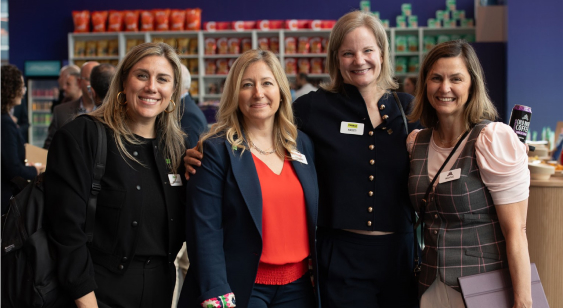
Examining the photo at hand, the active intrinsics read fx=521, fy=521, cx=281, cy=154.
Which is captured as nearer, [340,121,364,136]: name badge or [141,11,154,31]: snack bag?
[340,121,364,136]: name badge

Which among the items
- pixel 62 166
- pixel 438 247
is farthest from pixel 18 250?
pixel 438 247

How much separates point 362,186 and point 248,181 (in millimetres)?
586

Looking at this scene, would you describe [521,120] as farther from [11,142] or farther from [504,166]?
[11,142]

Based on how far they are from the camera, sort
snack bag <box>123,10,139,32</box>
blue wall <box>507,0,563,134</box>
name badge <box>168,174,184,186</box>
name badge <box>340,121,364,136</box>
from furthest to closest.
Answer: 1. snack bag <box>123,10,139,32</box>
2. blue wall <box>507,0,563,134</box>
3. name badge <box>340,121,364,136</box>
4. name badge <box>168,174,184,186</box>

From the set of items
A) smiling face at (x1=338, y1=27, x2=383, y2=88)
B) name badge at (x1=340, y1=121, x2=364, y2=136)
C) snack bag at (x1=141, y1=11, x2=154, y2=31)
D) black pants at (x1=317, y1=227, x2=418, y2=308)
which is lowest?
black pants at (x1=317, y1=227, x2=418, y2=308)

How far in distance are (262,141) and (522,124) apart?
115 centimetres

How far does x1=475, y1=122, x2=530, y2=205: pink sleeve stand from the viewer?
1.82m

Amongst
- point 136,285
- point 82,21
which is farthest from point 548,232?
point 82,21

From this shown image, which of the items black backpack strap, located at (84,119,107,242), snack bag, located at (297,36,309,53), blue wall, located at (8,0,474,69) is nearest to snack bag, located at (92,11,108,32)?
blue wall, located at (8,0,474,69)

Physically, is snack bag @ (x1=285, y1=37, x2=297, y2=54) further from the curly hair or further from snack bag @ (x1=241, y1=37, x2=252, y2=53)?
the curly hair

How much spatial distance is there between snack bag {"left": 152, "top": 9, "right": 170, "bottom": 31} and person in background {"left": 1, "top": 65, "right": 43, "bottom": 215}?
6.48m

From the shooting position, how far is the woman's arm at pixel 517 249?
1.83 metres

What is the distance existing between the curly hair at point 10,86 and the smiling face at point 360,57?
272 cm

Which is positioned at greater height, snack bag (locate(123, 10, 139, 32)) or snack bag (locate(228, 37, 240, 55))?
snack bag (locate(123, 10, 139, 32))
